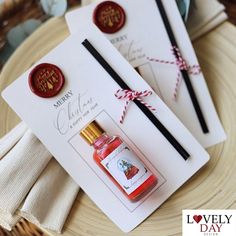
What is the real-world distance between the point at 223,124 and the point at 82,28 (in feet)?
1.05

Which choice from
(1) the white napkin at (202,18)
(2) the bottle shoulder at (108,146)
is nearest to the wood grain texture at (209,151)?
(1) the white napkin at (202,18)

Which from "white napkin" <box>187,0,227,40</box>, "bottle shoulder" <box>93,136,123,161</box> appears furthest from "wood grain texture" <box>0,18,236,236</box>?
"bottle shoulder" <box>93,136,123,161</box>

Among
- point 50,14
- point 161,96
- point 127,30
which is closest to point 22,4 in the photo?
point 50,14

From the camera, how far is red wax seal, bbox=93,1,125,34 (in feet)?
3.03

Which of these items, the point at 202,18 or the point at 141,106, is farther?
the point at 202,18

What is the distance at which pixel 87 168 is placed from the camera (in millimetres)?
838

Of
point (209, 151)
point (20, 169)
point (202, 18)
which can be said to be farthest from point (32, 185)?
point (202, 18)

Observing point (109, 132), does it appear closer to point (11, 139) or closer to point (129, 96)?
point (129, 96)

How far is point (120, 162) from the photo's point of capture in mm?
769

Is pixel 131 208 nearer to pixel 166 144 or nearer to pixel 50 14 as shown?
pixel 166 144

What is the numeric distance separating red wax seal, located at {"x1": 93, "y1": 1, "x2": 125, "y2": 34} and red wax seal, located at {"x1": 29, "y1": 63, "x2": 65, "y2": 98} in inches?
5.6

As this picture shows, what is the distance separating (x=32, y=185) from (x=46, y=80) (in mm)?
185

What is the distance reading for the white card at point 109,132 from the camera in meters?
0.83

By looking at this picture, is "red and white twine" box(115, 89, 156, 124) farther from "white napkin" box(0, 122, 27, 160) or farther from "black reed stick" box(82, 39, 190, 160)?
"white napkin" box(0, 122, 27, 160)
